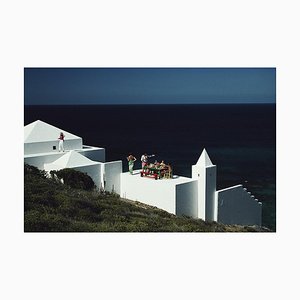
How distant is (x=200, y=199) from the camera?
1986 centimetres

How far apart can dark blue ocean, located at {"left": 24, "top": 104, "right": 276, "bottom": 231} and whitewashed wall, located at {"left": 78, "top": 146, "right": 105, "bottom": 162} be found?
240 mm

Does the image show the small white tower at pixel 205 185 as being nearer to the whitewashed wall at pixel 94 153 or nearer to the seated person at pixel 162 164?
the seated person at pixel 162 164

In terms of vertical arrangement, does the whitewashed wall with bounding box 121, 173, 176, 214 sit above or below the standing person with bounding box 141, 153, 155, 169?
below

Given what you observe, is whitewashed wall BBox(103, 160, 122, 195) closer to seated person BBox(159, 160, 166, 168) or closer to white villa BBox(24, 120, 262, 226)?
white villa BBox(24, 120, 262, 226)

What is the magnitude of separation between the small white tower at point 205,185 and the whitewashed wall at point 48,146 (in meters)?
5.26

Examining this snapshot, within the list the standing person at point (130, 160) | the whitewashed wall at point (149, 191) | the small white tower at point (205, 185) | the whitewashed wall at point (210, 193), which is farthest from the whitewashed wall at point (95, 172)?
the whitewashed wall at point (210, 193)

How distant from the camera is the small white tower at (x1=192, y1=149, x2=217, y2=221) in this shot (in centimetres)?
1981

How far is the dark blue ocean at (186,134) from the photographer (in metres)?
20.8

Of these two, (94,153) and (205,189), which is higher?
(94,153)

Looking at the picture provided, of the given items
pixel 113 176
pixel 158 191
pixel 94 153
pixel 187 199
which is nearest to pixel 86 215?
pixel 158 191

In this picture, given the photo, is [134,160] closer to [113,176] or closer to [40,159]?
[113,176]

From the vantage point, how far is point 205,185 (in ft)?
65.0

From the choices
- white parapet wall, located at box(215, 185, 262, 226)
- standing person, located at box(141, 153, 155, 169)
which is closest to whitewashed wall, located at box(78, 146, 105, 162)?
standing person, located at box(141, 153, 155, 169)

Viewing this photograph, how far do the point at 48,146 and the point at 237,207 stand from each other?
765 centimetres
